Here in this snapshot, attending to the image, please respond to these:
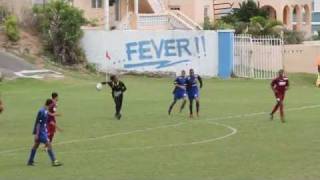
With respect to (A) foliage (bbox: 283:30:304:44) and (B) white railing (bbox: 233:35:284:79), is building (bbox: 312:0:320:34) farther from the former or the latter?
(B) white railing (bbox: 233:35:284:79)

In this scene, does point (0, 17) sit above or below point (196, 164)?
above

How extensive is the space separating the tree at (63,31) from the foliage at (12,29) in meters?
1.73

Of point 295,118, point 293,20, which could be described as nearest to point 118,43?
point 295,118

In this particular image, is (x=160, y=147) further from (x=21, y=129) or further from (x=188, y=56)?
(x=188, y=56)

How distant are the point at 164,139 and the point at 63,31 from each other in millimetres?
28281

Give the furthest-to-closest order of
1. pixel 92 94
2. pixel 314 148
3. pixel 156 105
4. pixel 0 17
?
pixel 0 17, pixel 92 94, pixel 156 105, pixel 314 148

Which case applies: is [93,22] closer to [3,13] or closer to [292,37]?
[3,13]

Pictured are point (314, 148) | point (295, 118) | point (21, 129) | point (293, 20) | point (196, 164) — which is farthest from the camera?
point (293, 20)

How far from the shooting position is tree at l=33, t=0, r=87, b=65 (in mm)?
49531

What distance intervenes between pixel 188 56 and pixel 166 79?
221cm

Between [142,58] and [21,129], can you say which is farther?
[142,58]

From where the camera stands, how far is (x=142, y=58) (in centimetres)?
4922

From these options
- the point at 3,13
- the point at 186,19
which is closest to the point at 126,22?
the point at 186,19

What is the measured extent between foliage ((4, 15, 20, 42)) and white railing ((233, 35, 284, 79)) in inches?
503
